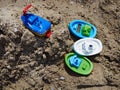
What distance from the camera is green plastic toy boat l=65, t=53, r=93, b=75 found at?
2.51m

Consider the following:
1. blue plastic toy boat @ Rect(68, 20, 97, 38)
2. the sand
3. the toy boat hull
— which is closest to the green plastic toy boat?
the sand

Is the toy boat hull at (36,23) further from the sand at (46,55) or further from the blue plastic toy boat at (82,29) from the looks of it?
the blue plastic toy boat at (82,29)

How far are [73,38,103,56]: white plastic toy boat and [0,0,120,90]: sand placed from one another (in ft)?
0.17

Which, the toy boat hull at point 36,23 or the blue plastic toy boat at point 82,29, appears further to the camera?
the blue plastic toy boat at point 82,29

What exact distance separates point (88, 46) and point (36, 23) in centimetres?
54

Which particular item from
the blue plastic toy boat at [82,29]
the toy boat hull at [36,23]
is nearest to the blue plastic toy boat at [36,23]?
the toy boat hull at [36,23]

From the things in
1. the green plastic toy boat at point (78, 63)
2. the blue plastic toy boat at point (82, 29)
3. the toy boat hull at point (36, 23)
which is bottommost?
the green plastic toy boat at point (78, 63)

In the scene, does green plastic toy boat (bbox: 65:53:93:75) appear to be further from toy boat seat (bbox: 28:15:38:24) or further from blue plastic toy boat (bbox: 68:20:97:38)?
toy boat seat (bbox: 28:15:38:24)

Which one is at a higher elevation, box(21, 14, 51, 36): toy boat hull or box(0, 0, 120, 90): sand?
box(21, 14, 51, 36): toy boat hull

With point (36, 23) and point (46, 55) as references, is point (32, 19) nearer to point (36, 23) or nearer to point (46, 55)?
A: point (36, 23)

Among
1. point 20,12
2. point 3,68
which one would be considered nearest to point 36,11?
point 20,12

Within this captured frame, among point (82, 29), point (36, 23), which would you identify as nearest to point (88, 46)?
point (82, 29)

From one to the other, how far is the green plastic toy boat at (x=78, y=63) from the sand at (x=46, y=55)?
1.6 inches

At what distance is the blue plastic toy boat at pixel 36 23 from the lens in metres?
2.32
